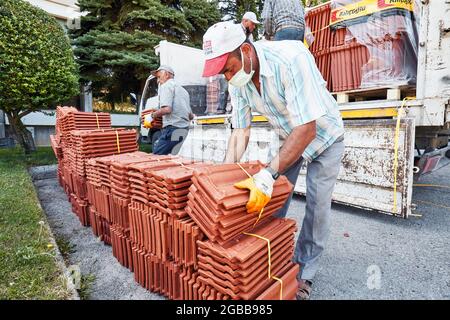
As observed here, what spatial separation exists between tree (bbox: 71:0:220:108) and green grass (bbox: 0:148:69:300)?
7692 mm

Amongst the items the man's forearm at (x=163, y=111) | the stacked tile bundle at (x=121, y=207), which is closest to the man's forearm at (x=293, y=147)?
the stacked tile bundle at (x=121, y=207)

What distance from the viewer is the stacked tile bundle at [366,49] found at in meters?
3.70

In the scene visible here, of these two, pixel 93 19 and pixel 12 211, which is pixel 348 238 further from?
pixel 93 19

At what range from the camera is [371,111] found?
12.3 feet

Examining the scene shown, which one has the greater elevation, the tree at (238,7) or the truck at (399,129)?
the tree at (238,7)

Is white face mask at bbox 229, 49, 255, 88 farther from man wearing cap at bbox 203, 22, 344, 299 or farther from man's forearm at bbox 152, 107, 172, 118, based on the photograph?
man's forearm at bbox 152, 107, 172, 118

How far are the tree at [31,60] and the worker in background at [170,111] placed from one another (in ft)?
15.3

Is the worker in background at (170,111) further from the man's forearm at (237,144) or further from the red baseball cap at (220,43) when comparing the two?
the red baseball cap at (220,43)

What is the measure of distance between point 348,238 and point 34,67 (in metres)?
8.74

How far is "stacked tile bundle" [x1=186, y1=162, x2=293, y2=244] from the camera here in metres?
1.69

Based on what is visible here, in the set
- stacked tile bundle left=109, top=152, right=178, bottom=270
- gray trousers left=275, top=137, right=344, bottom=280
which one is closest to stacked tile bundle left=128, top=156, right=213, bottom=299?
stacked tile bundle left=109, top=152, right=178, bottom=270

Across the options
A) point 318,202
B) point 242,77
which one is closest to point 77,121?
point 242,77
